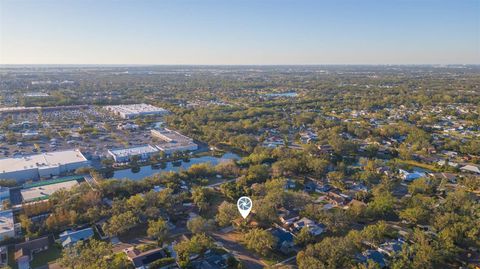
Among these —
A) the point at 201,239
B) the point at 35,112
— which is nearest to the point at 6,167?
the point at 201,239

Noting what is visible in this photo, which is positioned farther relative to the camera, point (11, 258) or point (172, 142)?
point (172, 142)

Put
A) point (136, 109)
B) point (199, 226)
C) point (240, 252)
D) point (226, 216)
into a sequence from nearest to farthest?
point (240, 252), point (199, 226), point (226, 216), point (136, 109)

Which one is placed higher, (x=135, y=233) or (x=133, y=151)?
(x=133, y=151)

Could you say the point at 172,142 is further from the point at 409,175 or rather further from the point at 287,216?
the point at 409,175

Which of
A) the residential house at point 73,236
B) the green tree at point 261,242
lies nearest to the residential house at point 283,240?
the green tree at point 261,242

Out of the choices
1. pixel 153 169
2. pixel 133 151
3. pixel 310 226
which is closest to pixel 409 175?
pixel 310 226

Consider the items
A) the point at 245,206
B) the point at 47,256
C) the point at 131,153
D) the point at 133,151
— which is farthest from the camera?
the point at 133,151

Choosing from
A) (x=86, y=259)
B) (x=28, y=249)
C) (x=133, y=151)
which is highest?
(x=86, y=259)
